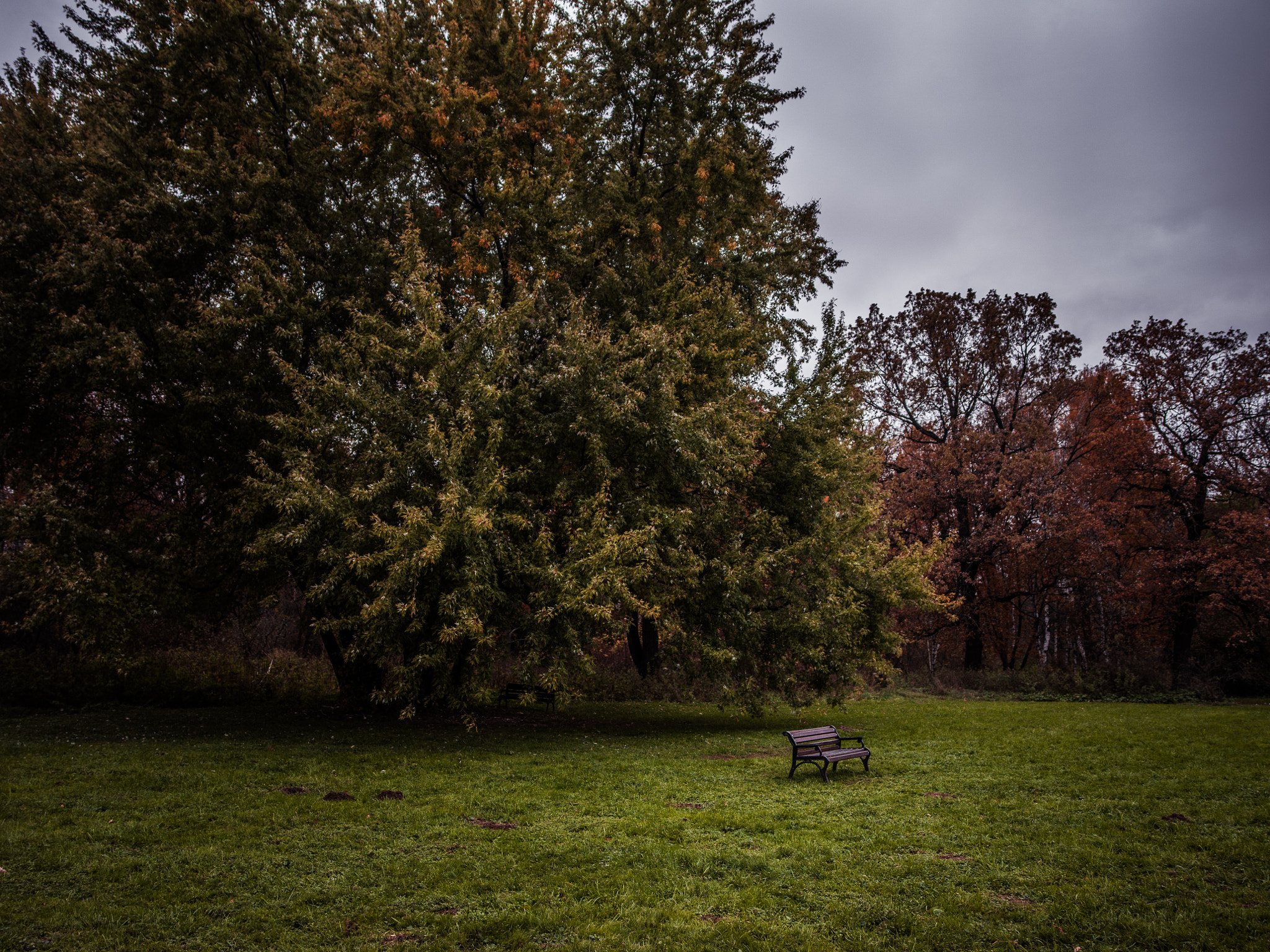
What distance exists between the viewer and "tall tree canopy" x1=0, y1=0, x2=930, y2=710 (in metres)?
11.7

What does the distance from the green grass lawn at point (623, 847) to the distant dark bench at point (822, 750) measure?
29cm

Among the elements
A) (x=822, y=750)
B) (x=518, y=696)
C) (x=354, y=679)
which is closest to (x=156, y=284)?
(x=354, y=679)

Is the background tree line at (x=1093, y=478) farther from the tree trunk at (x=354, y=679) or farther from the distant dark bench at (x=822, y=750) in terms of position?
the tree trunk at (x=354, y=679)

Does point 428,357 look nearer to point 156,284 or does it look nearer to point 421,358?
point 421,358

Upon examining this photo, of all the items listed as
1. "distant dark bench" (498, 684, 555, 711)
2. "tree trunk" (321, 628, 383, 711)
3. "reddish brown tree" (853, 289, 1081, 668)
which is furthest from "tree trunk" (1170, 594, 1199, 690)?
"tree trunk" (321, 628, 383, 711)

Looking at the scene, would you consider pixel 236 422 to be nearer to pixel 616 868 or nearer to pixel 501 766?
pixel 501 766

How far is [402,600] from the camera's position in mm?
10539

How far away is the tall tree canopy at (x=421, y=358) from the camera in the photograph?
11.7 meters

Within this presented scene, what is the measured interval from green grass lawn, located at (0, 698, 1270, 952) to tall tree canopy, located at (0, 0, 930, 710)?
2.51m

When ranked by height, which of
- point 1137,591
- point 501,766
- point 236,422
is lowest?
point 501,766

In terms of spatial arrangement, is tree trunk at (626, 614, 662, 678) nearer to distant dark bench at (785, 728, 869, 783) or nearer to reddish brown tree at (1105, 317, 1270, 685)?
distant dark bench at (785, 728, 869, 783)

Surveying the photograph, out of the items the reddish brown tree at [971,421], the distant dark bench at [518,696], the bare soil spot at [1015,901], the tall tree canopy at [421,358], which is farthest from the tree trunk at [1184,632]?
the bare soil spot at [1015,901]

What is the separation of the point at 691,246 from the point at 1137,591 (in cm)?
2345

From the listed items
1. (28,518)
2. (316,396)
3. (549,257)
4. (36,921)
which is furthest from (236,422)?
(36,921)
